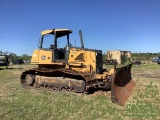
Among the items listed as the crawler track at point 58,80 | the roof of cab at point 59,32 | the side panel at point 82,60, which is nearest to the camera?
the crawler track at point 58,80

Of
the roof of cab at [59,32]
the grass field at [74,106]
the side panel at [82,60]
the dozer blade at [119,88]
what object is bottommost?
the grass field at [74,106]

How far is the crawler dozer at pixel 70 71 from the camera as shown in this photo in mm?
11539

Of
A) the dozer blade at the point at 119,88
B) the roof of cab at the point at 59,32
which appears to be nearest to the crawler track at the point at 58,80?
the dozer blade at the point at 119,88

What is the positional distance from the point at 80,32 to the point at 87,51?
1.11 m

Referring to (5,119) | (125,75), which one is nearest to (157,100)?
(125,75)

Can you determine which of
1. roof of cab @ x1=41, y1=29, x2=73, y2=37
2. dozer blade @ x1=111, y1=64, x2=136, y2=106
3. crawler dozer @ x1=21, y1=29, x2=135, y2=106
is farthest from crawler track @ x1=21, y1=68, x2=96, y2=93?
roof of cab @ x1=41, y1=29, x2=73, y2=37

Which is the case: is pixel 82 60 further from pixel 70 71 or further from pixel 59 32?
pixel 59 32

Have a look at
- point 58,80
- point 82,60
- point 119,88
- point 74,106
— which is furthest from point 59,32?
point 74,106

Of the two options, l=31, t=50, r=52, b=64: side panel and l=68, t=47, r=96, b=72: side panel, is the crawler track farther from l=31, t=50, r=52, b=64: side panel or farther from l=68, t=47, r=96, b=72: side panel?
l=68, t=47, r=96, b=72: side panel

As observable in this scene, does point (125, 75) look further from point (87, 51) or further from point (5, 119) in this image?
point (5, 119)

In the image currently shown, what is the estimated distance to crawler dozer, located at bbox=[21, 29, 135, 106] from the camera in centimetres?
1154

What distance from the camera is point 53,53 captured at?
42.1 ft

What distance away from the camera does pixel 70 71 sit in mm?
11875

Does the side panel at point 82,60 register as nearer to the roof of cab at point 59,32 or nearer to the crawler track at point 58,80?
the crawler track at point 58,80
